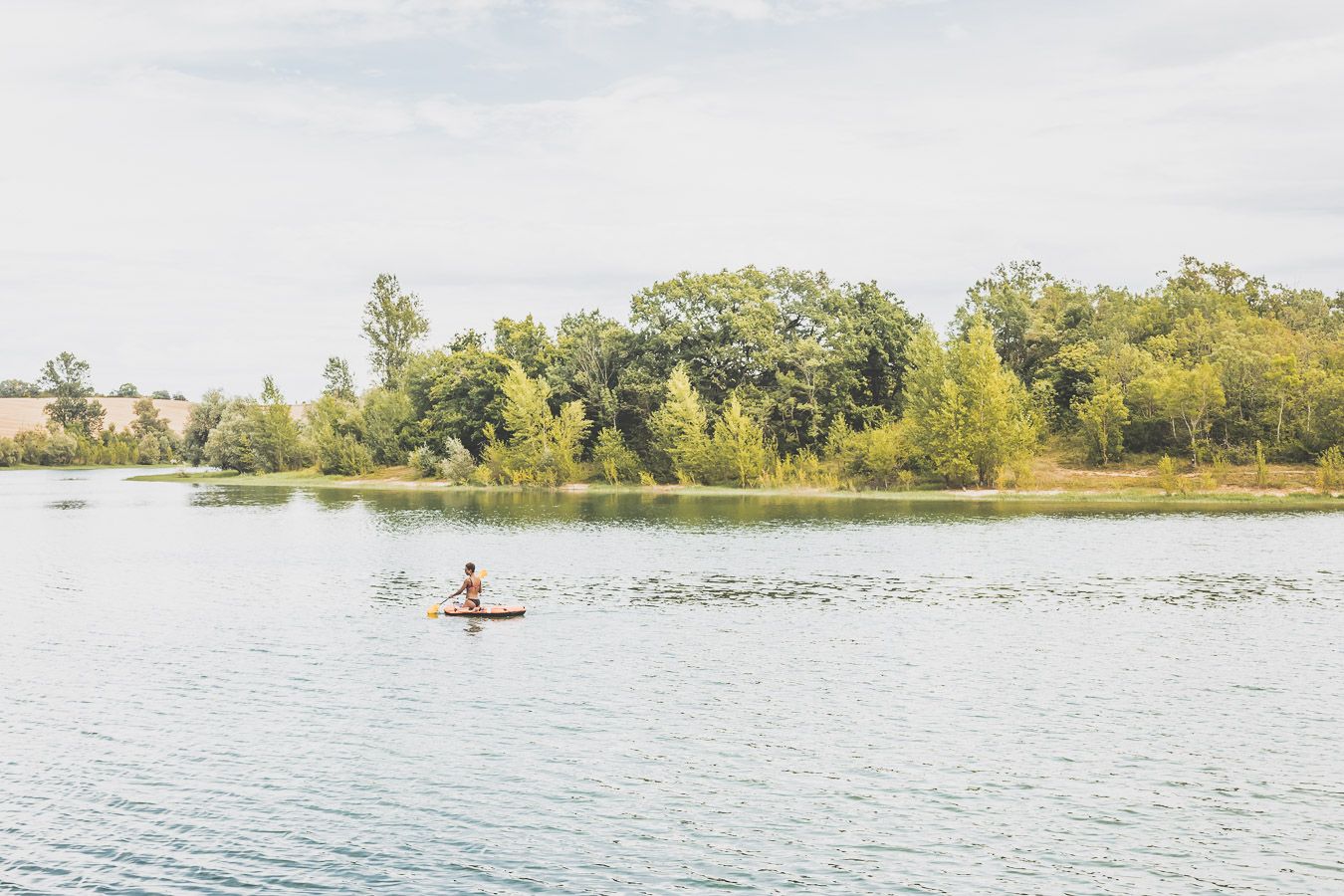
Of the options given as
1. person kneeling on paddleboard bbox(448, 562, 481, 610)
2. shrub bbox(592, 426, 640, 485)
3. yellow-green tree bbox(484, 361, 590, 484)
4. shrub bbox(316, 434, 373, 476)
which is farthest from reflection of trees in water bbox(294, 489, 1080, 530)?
person kneeling on paddleboard bbox(448, 562, 481, 610)

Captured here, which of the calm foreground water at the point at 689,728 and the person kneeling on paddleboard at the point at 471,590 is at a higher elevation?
the person kneeling on paddleboard at the point at 471,590

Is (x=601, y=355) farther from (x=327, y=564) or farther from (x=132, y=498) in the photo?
(x=327, y=564)

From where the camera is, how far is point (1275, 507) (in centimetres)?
7819

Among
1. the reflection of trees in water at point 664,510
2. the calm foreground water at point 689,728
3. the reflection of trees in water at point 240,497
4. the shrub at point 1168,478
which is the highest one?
the shrub at point 1168,478

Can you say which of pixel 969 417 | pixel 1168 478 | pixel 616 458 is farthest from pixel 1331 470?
pixel 616 458

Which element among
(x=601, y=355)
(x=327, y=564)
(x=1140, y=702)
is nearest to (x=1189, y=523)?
(x=1140, y=702)

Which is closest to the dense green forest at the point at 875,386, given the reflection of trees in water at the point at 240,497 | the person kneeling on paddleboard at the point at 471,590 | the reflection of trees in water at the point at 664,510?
the reflection of trees in water at the point at 664,510

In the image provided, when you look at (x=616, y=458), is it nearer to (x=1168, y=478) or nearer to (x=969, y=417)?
(x=969, y=417)

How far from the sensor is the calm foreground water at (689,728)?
708 inches

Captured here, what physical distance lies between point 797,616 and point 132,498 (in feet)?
323

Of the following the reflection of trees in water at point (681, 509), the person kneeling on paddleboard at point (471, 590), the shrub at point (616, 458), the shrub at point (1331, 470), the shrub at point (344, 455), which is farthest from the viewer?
the shrub at point (344, 455)

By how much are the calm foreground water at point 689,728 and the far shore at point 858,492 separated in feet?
114

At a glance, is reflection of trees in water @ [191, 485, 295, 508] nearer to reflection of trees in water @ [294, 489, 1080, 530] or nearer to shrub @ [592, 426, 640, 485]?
reflection of trees in water @ [294, 489, 1080, 530]

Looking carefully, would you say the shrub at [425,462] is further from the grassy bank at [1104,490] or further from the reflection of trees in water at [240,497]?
the grassy bank at [1104,490]
